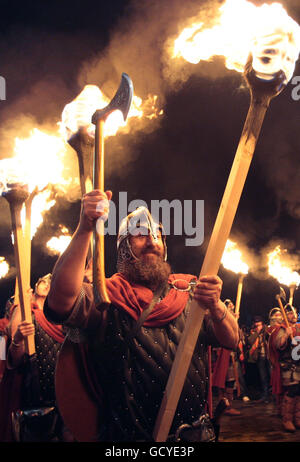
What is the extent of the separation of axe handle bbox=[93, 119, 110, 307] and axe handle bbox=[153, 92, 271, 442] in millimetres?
467

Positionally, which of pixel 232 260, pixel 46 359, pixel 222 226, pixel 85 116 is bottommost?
pixel 46 359

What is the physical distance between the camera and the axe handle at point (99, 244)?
7.61 ft

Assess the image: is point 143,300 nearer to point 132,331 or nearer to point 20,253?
point 132,331

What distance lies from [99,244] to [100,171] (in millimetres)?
420

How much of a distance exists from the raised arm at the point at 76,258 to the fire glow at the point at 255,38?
41.5 inches

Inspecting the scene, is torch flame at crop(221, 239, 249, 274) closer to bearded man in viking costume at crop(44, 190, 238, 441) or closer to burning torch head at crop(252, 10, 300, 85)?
bearded man in viking costume at crop(44, 190, 238, 441)

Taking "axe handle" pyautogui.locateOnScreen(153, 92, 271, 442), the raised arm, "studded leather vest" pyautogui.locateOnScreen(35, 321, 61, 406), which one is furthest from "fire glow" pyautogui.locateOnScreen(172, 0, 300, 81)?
"studded leather vest" pyautogui.locateOnScreen(35, 321, 61, 406)

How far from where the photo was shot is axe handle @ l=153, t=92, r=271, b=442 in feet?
7.08

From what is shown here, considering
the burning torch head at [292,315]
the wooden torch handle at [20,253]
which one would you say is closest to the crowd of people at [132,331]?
the wooden torch handle at [20,253]

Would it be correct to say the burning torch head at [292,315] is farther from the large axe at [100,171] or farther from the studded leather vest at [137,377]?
the large axe at [100,171]

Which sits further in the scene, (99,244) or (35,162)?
(35,162)

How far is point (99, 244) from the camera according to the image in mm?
2410

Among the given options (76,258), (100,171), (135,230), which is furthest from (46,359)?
(100,171)
